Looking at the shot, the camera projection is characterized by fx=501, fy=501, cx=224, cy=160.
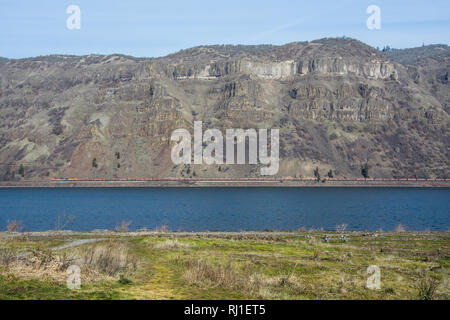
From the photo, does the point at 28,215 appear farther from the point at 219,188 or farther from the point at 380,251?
the point at 219,188

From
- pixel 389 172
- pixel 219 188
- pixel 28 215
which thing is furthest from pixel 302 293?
pixel 389 172

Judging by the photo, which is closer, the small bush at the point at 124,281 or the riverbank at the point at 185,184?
the small bush at the point at 124,281

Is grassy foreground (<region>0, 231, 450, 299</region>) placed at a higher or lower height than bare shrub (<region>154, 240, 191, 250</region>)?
higher

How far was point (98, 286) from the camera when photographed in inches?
622

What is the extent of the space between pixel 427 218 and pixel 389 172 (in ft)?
391

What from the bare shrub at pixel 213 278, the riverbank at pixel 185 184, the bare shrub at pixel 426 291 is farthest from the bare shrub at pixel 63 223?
the riverbank at pixel 185 184

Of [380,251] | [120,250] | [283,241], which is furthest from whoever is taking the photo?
[283,241]

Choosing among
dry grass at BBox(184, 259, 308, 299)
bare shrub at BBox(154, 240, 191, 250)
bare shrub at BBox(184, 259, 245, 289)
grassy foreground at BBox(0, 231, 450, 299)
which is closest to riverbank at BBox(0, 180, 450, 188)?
bare shrub at BBox(154, 240, 191, 250)

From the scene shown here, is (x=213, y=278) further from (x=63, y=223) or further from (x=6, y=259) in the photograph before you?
(x=63, y=223)

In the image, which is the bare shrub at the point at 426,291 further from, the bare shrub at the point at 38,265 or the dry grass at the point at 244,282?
the bare shrub at the point at 38,265

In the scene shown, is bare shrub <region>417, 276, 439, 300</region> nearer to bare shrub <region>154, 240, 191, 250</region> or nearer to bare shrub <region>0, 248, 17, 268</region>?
bare shrub <region>154, 240, 191, 250</region>

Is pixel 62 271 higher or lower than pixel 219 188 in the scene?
higher

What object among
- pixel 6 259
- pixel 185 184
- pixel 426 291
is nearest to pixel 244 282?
pixel 426 291

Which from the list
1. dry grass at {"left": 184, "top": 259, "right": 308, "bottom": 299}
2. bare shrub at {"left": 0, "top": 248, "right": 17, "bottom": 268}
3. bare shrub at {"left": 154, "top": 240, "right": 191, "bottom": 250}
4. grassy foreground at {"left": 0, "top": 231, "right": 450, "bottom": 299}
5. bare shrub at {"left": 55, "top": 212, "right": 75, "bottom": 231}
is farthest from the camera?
bare shrub at {"left": 154, "top": 240, "right": 191, "bottom": 250}
